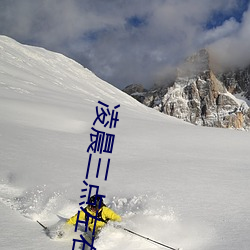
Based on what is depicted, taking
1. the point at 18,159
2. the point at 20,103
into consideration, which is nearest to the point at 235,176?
the point at 18,159

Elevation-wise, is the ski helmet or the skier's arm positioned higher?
the ski helmet

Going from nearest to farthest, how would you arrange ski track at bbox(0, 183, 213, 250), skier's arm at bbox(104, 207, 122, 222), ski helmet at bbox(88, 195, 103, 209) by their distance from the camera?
1. ski track at bbox(0, 183, 213, 250)
2. ski helmet at bbox(88, 195, 103, 209)
3. skier's arm at bbox(104, 207, 122, 222)

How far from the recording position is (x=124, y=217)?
6.07 m

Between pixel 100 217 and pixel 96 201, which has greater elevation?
pixel 96 201

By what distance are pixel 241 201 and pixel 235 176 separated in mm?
1833

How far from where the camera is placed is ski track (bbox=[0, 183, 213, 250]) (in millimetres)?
5096

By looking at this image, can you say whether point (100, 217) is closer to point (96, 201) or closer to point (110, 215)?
point (110, 215)

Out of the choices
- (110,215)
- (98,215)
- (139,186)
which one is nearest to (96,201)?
(98,215)

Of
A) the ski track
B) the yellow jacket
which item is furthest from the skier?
the ski track

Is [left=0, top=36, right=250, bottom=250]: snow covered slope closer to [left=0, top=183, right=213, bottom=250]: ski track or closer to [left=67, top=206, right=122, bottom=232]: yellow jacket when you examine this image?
[left=0, top=183, right=213, bottom=250]: ski track

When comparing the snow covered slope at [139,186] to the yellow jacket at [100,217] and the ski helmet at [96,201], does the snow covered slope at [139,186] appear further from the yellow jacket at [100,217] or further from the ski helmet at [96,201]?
the ski helmet at [96,201]

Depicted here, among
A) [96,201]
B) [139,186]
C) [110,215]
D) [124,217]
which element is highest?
[139,186]

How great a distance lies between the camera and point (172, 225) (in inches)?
217

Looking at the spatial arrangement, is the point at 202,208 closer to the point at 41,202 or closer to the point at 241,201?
the point at 241,201
